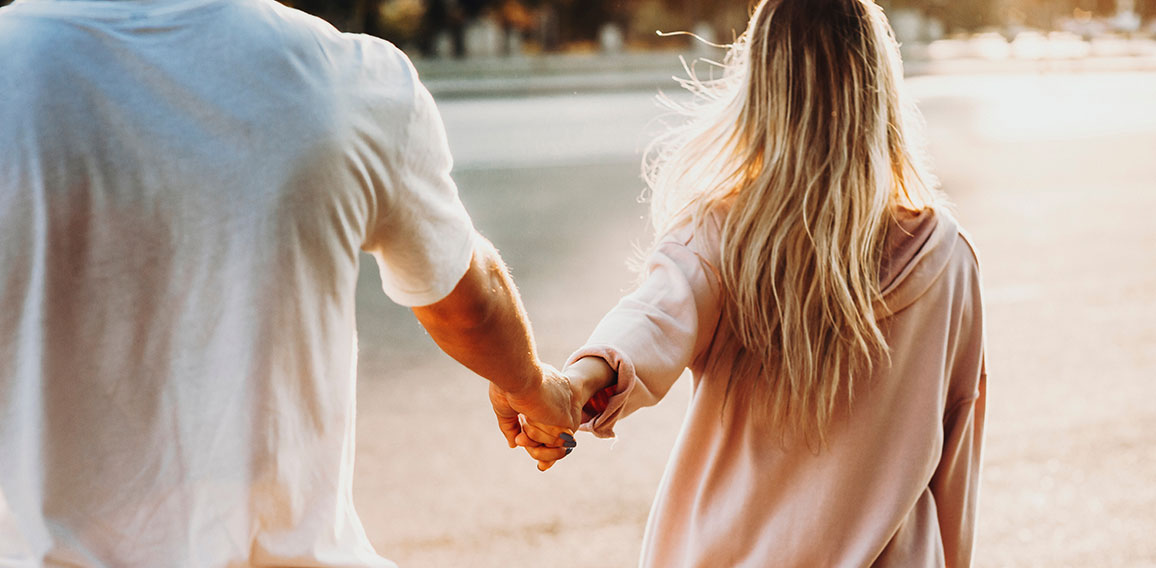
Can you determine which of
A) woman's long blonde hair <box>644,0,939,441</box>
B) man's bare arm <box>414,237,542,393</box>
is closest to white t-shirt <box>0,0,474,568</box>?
man's bare arm <box>414,237,542,393</box>

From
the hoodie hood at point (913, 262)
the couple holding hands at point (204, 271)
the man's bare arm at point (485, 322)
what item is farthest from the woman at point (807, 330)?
Answer: the couple holding hands at point (204, 271)

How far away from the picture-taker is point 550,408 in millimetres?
1993

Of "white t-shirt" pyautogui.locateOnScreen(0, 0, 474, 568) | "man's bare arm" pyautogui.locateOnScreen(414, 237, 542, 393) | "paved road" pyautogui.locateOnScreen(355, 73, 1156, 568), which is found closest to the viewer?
"white t-shirt" pyautogui.locateOnScreen(0, 0, 474, 568)

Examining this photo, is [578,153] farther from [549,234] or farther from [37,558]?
[37,558]

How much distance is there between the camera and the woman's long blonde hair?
2.01 metres

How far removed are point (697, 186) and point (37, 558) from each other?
131cm

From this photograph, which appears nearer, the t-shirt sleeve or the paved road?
the t-shirt sleeve

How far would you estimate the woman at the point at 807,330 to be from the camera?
2.02 meters

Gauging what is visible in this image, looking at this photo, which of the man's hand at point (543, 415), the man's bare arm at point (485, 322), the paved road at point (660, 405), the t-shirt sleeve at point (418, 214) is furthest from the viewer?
the paved road at point (660, 405)

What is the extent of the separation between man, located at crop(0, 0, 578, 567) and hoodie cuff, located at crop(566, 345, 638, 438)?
68 centimetres

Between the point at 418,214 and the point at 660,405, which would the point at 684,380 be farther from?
the point at 418,214

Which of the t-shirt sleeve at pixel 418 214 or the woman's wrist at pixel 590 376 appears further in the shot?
the woman's wrist at pixel 590 376

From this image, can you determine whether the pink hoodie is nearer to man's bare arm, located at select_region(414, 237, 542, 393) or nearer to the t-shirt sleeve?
man's bare arm, located at select_region(414, 237, 542, 393)

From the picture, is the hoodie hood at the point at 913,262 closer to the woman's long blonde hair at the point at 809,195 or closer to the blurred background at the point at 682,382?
the woman's long blonde hair at the point at 809,195
